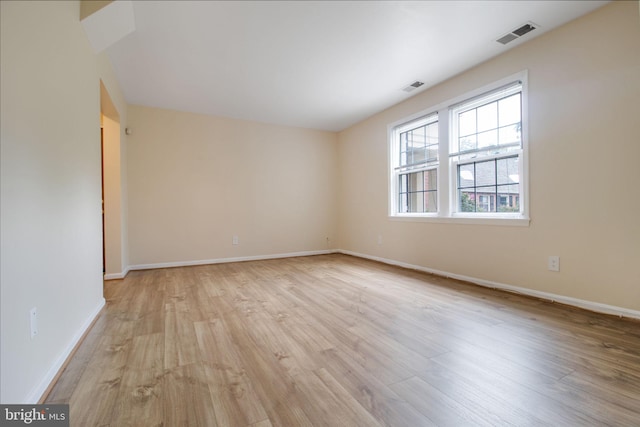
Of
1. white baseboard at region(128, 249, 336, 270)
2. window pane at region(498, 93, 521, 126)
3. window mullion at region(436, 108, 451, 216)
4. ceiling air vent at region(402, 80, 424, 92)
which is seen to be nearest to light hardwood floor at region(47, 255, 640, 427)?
window mullion at region(436, 108, 451, 216)

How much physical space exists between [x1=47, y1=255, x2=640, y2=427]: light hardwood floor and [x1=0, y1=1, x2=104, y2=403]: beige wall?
26cm

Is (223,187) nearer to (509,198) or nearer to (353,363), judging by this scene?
(353,363)

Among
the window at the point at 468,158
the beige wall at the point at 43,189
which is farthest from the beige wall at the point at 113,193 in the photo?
the window at the point at 468,158

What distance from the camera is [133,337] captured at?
6.07 ft

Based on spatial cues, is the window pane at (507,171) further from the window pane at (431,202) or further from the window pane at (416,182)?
the window pane at (416,182)

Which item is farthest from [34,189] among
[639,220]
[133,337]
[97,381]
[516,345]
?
[639,220]

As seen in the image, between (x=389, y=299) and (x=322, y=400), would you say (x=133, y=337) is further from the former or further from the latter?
(x=389, y=299)

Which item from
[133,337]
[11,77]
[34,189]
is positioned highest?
[11,77]

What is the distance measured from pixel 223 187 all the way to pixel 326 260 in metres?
2.17

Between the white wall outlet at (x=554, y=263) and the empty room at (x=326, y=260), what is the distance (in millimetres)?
41

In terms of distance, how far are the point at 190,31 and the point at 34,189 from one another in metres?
1.87

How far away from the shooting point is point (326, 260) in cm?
474

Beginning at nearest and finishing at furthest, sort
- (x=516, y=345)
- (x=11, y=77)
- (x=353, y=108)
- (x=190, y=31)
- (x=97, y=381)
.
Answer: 1. (x=11, y=77)
2. (x=97, y=381)
3. (x=516, y=345)
4. (x=190, y=31)
5. (x=353, y=108)

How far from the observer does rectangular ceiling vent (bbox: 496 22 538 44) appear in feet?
7.73
